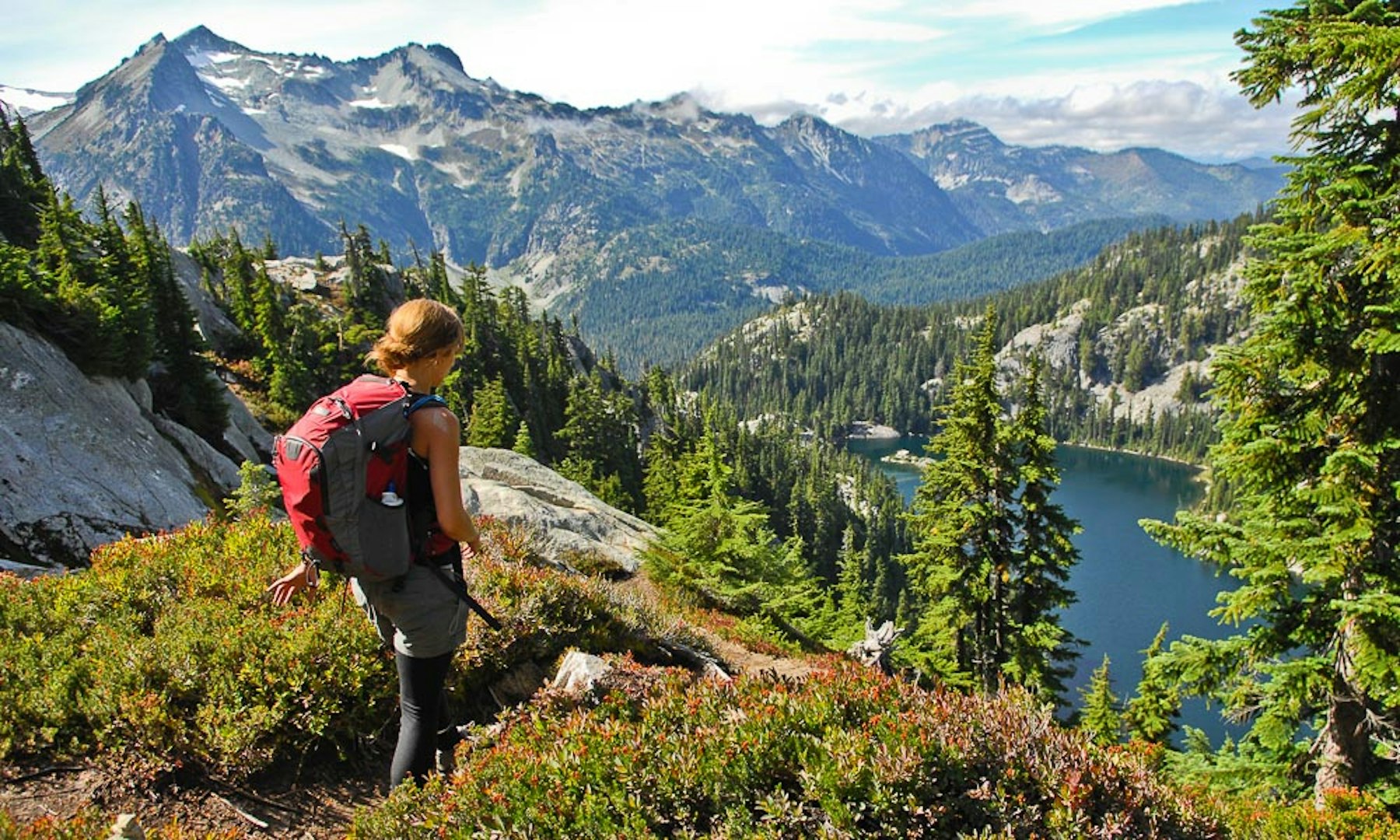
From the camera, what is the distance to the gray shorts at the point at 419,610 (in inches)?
173

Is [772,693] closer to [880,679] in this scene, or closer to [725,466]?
[880,679]

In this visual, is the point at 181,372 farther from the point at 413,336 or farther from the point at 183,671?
the point at 413,336

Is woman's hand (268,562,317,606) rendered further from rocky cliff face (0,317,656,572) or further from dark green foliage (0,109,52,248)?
dark green foliage (0,109,52,248)

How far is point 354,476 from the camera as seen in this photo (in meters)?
3.91

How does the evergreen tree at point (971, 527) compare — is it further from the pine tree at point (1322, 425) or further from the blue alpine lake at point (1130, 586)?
the blue alpine lake at point (1130, 586)

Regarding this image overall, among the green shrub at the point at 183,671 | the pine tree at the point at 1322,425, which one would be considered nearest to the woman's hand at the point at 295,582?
the green shrub at the point at 183,671

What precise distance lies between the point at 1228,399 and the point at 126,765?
12.6 metres

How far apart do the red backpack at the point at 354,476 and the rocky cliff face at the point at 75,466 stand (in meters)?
Result: 11.9

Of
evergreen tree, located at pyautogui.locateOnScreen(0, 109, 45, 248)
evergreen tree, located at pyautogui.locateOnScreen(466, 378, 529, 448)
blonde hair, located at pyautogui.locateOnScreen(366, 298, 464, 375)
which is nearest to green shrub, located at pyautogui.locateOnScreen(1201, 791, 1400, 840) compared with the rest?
blonde hair, located at pyautogui.locateOnScreen(366, 298, 464, 375)

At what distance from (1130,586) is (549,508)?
109 metres

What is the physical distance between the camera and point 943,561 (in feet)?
78.8

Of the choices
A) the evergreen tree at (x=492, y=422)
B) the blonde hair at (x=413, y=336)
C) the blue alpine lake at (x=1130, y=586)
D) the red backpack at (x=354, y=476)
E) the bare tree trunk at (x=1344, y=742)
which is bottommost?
the blue alpine lake at (x=1130, y=586)

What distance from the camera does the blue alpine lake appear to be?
7975 cm

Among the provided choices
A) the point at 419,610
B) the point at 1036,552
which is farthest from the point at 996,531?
the point at 419,610
